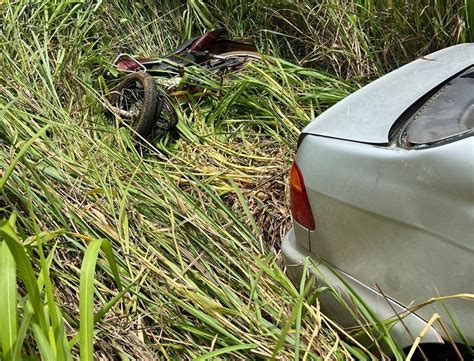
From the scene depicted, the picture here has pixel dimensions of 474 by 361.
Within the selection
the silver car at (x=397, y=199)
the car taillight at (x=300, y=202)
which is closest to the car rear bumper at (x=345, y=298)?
the silver car at (x=397, y=199)

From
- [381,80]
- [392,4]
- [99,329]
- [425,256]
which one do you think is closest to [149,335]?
[99,329]

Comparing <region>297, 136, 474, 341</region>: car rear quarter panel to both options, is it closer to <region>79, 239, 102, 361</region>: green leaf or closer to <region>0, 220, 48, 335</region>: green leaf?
<region>79, 239, 102, 361</region>: green leaf

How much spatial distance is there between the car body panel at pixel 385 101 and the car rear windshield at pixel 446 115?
5 cm

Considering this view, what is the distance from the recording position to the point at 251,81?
11.3ft

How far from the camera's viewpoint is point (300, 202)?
184cm

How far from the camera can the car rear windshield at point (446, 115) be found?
1.57m

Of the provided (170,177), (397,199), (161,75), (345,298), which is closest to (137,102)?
(161,75)

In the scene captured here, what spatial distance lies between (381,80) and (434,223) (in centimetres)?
75

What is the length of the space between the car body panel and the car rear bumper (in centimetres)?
41

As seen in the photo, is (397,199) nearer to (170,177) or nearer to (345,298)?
(345,298)

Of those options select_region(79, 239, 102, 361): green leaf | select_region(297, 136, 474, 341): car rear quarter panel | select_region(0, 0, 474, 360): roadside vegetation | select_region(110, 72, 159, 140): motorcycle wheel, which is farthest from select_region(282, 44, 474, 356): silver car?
select_region(110, 72, 159, 140): motorcycle wheel

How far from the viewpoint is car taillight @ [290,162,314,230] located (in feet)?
5.93

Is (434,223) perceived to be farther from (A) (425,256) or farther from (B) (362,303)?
(B) (362,303)

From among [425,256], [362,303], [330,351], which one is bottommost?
[330,351]
